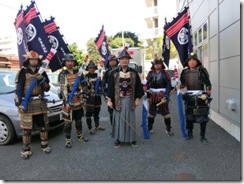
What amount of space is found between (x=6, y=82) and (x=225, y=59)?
195 inches

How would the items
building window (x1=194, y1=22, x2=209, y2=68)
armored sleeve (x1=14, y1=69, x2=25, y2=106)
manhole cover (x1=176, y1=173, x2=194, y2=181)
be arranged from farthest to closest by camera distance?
building window (x1=194, y1=22, x2=209, y2=68)
armored sleeve (x1=14, y1=69, x2=25, y2=106)
manhole cover (x1=176, y1=173, x2=194, y2=181)

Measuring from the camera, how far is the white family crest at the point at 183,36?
6.21 m

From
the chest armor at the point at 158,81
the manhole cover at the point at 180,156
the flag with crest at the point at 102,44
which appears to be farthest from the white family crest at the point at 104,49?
the manhole cover at the point at 180,156

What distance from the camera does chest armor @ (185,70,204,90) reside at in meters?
5.39

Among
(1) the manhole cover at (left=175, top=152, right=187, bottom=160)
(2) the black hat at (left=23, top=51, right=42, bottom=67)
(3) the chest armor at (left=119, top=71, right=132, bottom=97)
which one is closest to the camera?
(1) the manhole cover at (left=175, top=152, right=187, bottom=160)

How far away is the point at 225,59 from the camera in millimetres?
5965

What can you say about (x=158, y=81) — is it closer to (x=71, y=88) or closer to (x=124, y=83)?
(x=124, y=83)

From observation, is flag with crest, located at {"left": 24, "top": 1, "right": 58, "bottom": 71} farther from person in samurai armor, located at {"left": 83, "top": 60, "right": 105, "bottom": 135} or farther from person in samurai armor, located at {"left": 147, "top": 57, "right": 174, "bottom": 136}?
person in samurai armor, located at {"left": 147, "top": 57, "right": 174, "bottom": 136}

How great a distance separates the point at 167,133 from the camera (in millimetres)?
6066

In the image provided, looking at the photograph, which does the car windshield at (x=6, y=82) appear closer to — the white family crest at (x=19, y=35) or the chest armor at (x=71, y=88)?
the white family crest at (x=19, y=35)

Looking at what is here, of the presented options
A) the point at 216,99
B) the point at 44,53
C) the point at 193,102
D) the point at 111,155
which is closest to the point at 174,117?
the point at 216,99

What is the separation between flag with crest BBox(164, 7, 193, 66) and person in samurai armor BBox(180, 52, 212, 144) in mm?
715

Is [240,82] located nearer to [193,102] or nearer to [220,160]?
[193,102]

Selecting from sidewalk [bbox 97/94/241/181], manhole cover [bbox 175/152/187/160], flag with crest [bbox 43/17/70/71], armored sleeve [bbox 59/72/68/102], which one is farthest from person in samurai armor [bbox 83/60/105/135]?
manhole cover [bbox 175/152/187/160]
